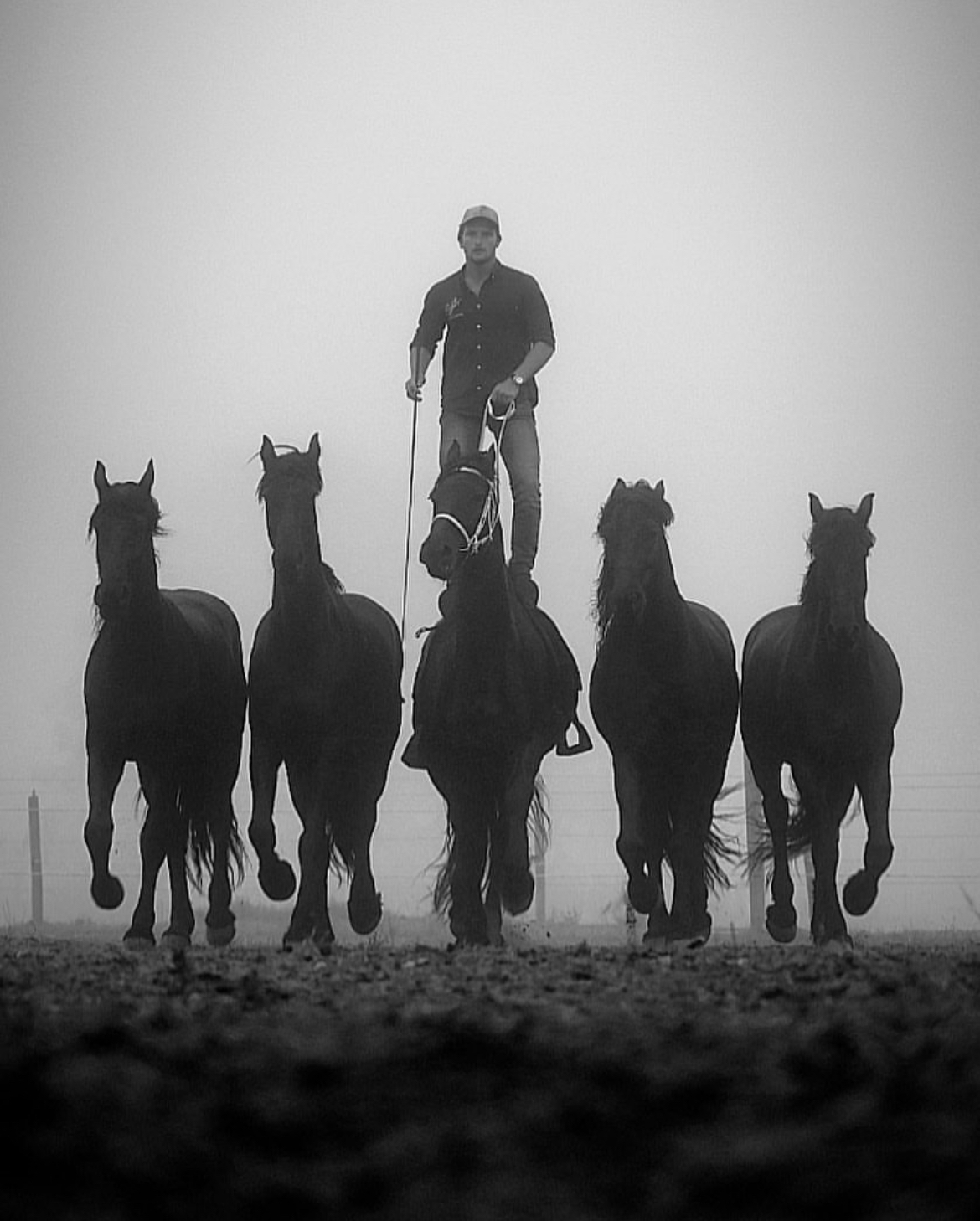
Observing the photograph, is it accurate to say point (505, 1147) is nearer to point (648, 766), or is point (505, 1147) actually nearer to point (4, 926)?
point (648, 766)

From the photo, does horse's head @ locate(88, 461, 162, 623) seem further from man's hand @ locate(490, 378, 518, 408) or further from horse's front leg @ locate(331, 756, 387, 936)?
man's hand @ locate(490, 378, 518, 408)

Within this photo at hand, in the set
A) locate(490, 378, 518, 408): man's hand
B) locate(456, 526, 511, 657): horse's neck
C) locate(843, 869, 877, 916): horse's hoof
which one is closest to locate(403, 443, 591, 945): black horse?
locate(456, 526, 511, 657): horse's neck

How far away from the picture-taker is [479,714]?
1072 cm

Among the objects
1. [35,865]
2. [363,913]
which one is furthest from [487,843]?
[35,865]

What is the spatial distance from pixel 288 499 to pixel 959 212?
516 ft

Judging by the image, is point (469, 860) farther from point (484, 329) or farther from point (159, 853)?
point (484, 329)

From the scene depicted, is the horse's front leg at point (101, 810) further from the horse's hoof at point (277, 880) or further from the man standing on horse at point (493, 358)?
the man standing on horse at point (493, 358)

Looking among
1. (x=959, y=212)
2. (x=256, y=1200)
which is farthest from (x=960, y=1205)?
(x=959, y=212)

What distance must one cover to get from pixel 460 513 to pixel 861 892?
3461 mm

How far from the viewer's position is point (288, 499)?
1088cm

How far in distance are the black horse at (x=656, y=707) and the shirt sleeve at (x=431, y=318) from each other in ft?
8.77

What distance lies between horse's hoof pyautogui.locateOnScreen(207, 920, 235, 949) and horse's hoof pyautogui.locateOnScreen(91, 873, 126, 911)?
38.6 inches

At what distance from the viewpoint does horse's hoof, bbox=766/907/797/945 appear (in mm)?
11804

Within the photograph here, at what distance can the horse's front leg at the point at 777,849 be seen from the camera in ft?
38.9
